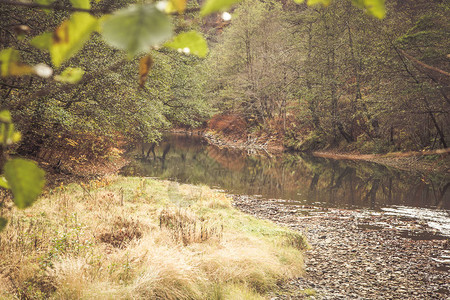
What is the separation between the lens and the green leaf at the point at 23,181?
1.56 feet

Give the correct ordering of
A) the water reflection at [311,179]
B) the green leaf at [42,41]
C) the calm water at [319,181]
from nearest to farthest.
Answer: the green leaf at [42,41], the calm water at [319,181], the water reflection at [311,179]

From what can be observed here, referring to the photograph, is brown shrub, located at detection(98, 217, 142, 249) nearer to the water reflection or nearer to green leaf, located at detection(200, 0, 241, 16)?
green leaf, located at detection(200, 0, 241, 16)

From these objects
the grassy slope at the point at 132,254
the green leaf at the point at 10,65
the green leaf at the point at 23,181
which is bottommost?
the grassy slope at the point at 132,254

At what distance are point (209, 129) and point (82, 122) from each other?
118 feet

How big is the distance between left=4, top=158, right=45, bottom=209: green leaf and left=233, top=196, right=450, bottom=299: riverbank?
4971mm

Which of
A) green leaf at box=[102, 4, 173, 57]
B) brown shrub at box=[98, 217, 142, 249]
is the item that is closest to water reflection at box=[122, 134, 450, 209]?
brown shrub at box=[98, 217, 142, 249]

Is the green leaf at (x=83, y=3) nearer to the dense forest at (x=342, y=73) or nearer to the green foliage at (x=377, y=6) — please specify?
the green foliage at (x=377, y=6)

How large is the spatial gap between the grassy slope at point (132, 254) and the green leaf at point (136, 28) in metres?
3.43

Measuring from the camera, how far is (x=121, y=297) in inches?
139

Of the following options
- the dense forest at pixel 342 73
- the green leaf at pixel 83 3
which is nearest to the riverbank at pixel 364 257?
the green leaf at pixel 83 3

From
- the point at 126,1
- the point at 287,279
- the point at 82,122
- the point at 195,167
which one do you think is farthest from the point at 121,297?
the point at 195,167

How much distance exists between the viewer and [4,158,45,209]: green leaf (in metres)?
0.47

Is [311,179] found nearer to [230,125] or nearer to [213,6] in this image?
[213,6]

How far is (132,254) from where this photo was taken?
176 inches
